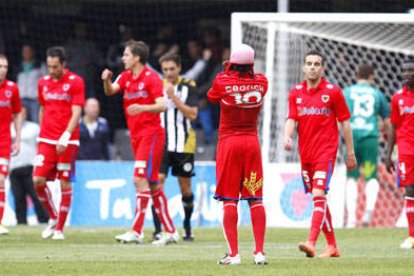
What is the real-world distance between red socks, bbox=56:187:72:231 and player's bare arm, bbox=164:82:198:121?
6.44 ft

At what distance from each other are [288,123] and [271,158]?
820 cm

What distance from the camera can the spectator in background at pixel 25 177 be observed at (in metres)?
21.5

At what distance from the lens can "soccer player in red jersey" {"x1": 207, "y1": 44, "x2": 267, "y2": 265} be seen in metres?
11.9

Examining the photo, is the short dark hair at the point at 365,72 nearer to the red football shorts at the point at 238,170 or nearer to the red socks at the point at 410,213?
the red socks at the point at 410,213

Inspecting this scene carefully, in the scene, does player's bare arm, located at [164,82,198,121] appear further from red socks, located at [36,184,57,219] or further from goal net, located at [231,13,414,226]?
goal net, located at [231,13,414,226]

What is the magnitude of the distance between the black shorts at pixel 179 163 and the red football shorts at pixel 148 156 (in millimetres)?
659

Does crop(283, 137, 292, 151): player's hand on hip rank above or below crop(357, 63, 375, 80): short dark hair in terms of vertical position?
below

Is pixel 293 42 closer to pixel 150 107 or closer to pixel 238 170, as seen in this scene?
pixel 150 107

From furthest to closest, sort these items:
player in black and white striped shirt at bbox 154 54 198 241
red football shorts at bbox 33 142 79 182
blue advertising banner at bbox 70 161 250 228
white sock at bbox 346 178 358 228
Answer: blue advertising banner at bbox 70 161 250 228, white sock at bbox 346 178 358 228, red football shorts at bbox 33 142 79 182, player in black and white striped shirt at bbox 154 54 198 241

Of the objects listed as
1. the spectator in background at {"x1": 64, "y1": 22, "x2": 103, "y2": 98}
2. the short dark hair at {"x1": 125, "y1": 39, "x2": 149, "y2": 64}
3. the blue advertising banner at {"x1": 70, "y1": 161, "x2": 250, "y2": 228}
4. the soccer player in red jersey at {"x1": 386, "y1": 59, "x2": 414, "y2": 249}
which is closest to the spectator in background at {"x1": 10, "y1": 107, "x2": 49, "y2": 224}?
the blue advertising banner at {"x1": 70, "y1": 161, "x2": 250, "y2": 228}

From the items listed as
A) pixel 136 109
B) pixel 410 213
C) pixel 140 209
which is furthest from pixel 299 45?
pixel 136 109

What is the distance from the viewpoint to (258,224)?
12.0 meters

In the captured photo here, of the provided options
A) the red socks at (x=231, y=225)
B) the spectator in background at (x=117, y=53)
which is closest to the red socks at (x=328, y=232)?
the red socks at (x=231, y=225)

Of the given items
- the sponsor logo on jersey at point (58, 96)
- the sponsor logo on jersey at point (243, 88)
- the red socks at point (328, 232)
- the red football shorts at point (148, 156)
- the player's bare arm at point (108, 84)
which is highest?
the sponsor logo on jersey at point (243, 88)
